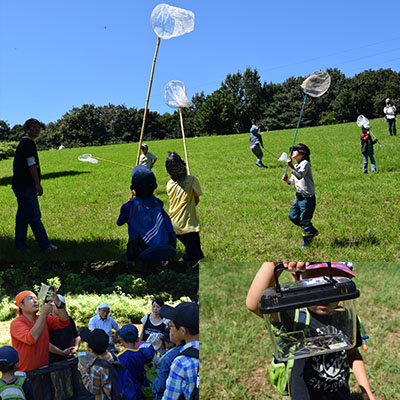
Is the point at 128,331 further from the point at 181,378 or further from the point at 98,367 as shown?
the point at 181,378

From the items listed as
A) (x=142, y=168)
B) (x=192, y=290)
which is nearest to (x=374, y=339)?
(x=192, y=290)

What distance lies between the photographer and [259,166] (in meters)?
13.5

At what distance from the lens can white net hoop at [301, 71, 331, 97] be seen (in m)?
6.60

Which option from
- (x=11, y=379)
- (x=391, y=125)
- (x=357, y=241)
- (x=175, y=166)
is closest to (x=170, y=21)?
(x=175, y=166)

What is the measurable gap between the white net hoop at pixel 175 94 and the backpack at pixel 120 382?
368cm

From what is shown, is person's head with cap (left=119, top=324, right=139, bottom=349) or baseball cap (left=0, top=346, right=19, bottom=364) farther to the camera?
person's head with cap (left=119, top=324, right=139, bottom=349)

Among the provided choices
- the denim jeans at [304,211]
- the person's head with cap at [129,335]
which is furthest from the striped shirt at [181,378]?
the denim jeans at [304,211]

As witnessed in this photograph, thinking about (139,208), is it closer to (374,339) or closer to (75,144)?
(374,339)

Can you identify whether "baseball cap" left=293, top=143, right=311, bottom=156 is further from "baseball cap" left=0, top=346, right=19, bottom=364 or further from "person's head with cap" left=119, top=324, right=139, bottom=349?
"baseball cap" left=0, top=346, right=19, bottom=364

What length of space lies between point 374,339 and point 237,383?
804 mm

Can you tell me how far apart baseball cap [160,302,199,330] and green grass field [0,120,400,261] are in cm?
125

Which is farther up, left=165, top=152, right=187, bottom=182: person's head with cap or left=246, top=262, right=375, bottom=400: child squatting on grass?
left=165, top=152, right=187, bottom=182: person's head with cap

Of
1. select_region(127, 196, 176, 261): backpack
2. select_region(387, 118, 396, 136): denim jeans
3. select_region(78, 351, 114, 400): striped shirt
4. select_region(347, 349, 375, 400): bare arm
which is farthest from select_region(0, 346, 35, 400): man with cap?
select_region(387, 118, 396, 136): denim jeans

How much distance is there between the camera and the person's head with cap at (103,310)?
2.25 metres
